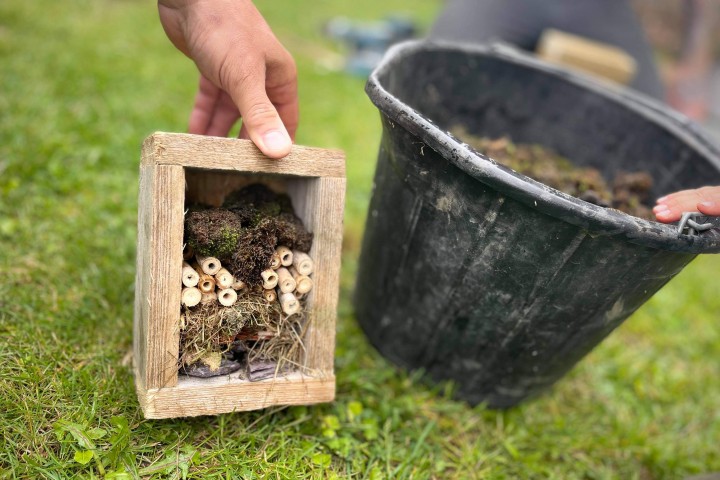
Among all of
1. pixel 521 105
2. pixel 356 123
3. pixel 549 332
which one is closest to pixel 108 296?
pixel 549 332

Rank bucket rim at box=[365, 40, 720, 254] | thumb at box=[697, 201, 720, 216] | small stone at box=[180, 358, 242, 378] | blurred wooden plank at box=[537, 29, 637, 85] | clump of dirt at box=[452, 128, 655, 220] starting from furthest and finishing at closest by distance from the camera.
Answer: blurred wooden plank at box=[537, 29, 637, 85] → clump of dirt at box=[452, 128, 655, 220] → small stone at box=[180, 358, 242, 378] → thumb at box=[697, 201, 720, 216] → bucket rim at box=[365, 40, 720, 254]

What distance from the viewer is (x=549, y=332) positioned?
1703 mm

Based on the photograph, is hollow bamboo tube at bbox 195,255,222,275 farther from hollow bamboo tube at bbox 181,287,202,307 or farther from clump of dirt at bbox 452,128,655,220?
clump of dirt at bbox 452,128,655,220

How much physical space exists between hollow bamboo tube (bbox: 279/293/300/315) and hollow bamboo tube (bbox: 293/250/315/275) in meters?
0.08

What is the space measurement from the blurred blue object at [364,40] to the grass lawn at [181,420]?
117 inches

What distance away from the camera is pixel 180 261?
143 centimetres

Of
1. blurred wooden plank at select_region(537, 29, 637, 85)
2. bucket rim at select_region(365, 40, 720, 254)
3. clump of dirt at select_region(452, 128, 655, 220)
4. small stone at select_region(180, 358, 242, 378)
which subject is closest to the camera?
bucket rim at select_region(365, 40, 720, 254)

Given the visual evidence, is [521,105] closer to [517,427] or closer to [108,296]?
[517,427]

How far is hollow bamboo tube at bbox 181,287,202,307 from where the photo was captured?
1468 millimetres

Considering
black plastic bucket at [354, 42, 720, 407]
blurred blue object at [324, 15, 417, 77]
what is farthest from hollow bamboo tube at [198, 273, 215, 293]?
blurred blue object at [324, 15, 417, 77]

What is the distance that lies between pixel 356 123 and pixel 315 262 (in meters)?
3.04

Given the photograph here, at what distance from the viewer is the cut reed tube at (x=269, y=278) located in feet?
5.10

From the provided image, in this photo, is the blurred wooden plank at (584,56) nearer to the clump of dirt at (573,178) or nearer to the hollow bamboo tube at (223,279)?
the clump of dirt at (573,178)

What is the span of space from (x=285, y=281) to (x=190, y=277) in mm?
281
